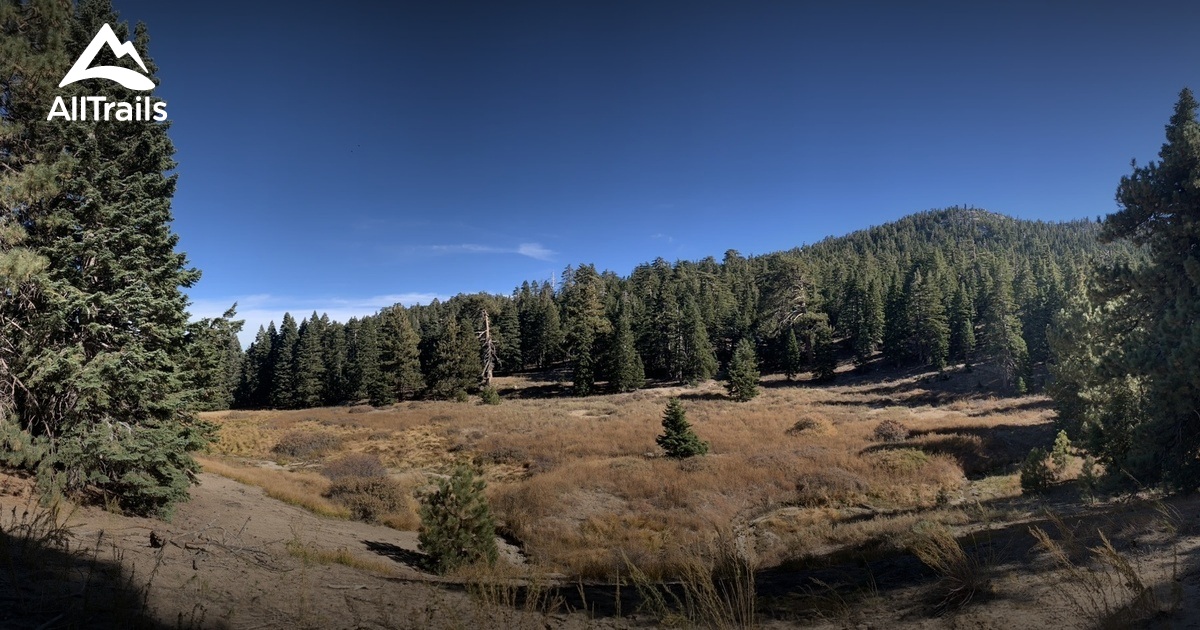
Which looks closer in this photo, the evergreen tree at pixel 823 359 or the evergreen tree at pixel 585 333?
the evergreen tree at pixel 585 333

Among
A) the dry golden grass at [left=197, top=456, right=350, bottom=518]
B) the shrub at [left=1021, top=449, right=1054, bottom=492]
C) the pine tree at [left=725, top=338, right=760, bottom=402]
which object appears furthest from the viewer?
the pine tree at [left=725, top=338, right=760, bottom=402]

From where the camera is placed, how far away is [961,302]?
64438mm

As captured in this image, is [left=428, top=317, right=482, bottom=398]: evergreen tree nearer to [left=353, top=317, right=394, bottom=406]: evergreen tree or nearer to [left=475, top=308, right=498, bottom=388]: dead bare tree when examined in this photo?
[left=475, top=308, right=498, bottom=388]: dead bare tree

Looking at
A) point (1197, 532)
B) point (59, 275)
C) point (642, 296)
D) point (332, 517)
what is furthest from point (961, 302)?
point (59, 275)

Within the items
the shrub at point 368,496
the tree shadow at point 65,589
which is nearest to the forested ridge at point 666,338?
the shrub at point 368,496

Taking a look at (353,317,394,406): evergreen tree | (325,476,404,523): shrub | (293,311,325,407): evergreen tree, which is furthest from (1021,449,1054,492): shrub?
(293,311,325,407): evergreen tree

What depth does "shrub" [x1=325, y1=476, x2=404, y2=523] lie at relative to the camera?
15.7 metres

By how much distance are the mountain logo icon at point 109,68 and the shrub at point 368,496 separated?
505 inches

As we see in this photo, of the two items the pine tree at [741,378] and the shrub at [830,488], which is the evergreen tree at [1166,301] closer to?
the shrub at [830,488]

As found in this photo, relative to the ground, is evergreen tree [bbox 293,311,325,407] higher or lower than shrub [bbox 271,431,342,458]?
higher

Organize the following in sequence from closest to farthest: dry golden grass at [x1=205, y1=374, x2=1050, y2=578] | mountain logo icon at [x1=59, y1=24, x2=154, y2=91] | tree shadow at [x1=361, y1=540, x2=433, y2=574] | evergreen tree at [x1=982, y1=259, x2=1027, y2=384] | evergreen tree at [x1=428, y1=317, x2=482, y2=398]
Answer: mountain logo icon at [x1=59, y1=24, x2=154, y2=91], tree shadow at [x1=361, y1=540, x2=433, y2=574], dry golden grass at [x1=205, y1=374, x2=1050, y2=578], evergreen tree at [x1=982, y1=259, x2=1027, y2=384], evergreen tree at [x1=428, y1=317, x2=482, y2=398]

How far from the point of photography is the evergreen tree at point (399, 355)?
59125 mm

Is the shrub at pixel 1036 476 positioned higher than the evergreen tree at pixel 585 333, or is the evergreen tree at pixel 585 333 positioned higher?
the evergreen tree at pixel 585 333

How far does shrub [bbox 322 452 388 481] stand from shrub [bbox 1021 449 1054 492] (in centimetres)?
2415
